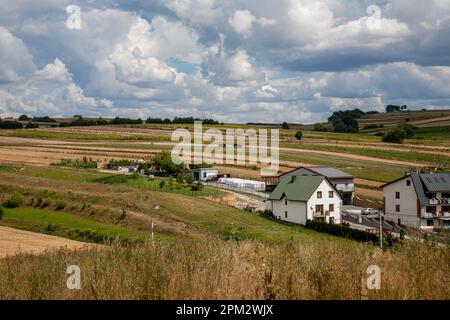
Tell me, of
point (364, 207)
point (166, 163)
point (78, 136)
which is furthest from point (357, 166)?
point (78, 136)

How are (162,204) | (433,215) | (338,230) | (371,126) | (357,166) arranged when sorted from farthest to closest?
(371,126) < (357,166) < (433,215) < (162,204) < (338,230)

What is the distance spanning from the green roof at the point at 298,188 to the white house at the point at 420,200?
8.66m

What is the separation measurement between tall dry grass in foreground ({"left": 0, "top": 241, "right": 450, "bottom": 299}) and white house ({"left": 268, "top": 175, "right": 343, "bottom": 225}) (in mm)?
43353

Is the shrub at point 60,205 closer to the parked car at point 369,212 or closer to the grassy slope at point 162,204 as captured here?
the grassy slope at point 162,204

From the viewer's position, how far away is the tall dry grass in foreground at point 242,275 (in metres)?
7.26

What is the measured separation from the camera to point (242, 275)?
24.6 feet

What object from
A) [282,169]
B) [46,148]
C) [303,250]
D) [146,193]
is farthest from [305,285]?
[46,148]

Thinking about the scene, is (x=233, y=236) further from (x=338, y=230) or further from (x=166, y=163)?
(x=166, y=163)

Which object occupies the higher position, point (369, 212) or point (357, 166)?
point (357, 166)

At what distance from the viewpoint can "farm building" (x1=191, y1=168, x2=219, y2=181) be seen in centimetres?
7712

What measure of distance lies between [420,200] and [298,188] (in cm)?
1205

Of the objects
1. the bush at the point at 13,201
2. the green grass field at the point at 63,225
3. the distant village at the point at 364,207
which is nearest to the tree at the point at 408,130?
the distant village at the point at 364,207
